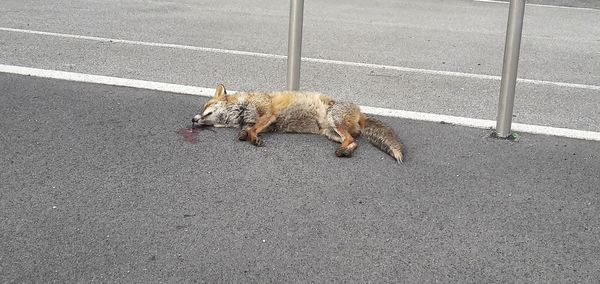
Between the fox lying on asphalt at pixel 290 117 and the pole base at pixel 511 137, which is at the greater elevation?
the fox lying on asphalt at pixel 290 117

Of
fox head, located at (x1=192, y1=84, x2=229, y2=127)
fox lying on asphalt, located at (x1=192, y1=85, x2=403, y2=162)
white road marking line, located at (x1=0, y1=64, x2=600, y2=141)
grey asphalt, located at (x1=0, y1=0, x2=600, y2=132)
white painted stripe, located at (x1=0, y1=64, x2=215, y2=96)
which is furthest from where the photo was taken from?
grey asphalt, located at (x1=0, y1=0, x2=600, y2=132)

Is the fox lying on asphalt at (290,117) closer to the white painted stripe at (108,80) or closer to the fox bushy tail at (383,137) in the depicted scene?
the fox bushy tail at (383,137)

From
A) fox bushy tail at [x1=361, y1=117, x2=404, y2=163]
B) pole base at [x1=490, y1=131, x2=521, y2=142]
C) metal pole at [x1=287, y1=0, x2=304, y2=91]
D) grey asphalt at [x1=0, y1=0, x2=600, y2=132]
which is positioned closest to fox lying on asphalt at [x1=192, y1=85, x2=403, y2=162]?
fox bushy tail at [x1=361, y1=117, x2=404, y2=163]

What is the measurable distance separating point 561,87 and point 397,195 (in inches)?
150

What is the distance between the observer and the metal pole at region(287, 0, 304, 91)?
19.7 ft

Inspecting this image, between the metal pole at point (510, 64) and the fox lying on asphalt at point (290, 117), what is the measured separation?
0.97 meters

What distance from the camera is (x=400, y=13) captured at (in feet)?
42.0

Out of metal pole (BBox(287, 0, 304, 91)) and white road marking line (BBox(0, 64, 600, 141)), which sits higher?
metal pole (BBox(287, 0, 304, 91))

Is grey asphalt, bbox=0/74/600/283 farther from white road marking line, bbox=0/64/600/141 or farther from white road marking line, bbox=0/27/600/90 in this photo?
white road marking line, bbox=0/27/600/90

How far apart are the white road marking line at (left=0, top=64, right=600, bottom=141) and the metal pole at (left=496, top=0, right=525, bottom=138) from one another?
289 mm

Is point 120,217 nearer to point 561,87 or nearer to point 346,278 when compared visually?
point 346,278

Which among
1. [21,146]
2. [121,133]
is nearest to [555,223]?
[121,133]

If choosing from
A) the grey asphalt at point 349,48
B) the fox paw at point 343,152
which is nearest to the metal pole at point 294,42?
Result: the grey asphalt at point 349,48

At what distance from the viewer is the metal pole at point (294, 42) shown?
6.02 metres
